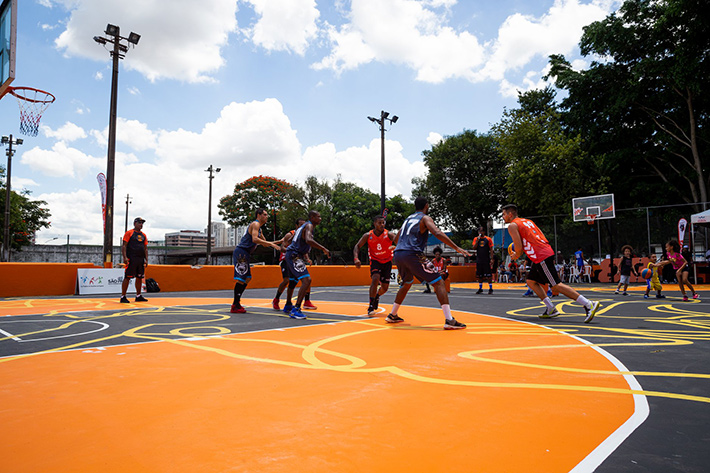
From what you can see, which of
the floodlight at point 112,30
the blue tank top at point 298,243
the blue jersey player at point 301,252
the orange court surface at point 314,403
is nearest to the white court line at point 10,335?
the orange court surface at point 314,403

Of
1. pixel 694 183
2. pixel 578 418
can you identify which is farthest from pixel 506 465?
pixel 694 183

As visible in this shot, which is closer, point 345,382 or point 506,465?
point 506,465

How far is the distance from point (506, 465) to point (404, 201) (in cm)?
5385

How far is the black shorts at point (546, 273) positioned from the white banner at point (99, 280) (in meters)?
13.0

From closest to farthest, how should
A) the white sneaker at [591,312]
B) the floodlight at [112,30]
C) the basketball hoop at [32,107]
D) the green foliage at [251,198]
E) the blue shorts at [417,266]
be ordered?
1. the blue shorts at [417,266]
2. the white sneaker at [591,312]
3. the basketball hoop at [32,107]
4. the floodlight at [112,30]
5. the green foliage at [251,198]

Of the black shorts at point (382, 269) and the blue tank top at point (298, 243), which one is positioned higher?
the blue tank top at point (298, 243)

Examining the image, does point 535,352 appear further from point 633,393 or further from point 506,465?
point 506,465

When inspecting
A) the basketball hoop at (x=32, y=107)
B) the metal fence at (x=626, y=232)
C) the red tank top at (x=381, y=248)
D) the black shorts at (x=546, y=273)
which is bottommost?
the black shorts at (x=546, y=273)

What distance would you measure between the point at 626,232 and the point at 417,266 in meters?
23.8

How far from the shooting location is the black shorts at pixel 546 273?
7406 millimetres

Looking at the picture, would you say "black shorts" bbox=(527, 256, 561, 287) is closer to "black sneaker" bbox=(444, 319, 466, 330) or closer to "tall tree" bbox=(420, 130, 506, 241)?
"black sneaker" bbox=(444, 319, 466, 330)

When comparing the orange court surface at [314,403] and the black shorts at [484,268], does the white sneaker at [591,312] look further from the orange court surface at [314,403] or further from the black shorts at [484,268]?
the black shorts at [484,268]

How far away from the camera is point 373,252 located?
9023mm

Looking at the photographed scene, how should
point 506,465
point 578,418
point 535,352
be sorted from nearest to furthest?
point 506,465, point 578,418, point 535,352
